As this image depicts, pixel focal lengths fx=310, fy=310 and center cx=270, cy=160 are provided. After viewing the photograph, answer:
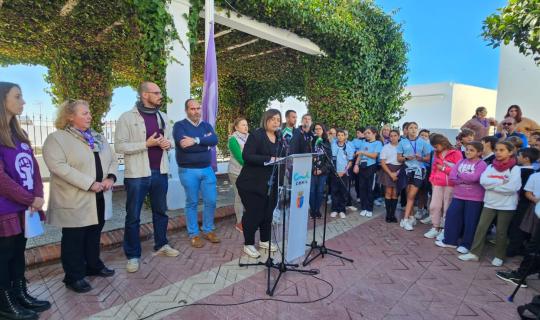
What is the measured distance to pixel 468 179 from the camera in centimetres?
412

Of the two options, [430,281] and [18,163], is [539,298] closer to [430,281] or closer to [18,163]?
[430,281]

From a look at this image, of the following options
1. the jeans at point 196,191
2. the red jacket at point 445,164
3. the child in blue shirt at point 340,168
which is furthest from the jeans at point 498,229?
the jeans at point 196,191

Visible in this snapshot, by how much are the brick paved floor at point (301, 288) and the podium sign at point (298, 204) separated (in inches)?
12.5

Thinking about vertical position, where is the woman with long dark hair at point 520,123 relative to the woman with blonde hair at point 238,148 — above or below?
above

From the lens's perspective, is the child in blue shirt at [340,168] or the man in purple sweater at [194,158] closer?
the man in purple sweater at [194,158]

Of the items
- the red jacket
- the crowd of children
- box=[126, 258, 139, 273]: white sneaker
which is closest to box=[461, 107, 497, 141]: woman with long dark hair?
the crowd of children

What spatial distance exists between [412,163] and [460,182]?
1189 millimetres

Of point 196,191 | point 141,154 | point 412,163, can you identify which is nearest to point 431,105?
point 412,163

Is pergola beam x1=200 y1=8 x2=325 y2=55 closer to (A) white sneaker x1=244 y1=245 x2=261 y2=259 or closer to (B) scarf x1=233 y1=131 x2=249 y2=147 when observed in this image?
(B) scarf x1=233 y1=131 x2=249 y2=147

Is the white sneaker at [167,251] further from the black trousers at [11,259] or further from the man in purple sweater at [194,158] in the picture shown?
the black trousers at [11,259]

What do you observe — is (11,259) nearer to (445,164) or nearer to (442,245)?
(442,245)

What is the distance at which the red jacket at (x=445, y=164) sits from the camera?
4691 millimetres

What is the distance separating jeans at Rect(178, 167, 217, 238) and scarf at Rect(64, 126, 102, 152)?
1.12 meters

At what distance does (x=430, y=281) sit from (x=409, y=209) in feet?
7.09
